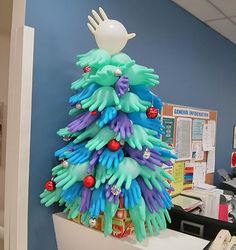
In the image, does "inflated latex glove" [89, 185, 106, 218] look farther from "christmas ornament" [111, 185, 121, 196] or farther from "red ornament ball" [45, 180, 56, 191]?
"red ornament ball" [45, 180, 56, 191]

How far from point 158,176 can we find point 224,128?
5.79 ft

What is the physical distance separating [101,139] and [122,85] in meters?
0.19

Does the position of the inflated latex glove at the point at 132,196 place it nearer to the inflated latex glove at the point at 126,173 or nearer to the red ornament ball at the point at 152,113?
the inflated latex glove at the point at 126,173

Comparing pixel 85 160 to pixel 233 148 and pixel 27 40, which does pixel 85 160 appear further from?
pixel 233 148

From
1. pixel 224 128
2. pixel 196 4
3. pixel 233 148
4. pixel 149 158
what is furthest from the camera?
pixel 233 148

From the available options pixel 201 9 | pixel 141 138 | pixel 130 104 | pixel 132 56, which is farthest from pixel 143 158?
pixel 201 9

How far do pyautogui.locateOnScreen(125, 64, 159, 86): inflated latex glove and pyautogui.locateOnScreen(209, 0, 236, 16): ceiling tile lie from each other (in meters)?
1.16

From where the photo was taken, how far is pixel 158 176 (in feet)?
3.22

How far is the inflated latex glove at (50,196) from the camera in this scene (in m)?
1.03

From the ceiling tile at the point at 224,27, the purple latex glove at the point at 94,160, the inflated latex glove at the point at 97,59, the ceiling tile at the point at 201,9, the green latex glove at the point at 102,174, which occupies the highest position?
the ceiling tile at the point at 224,27

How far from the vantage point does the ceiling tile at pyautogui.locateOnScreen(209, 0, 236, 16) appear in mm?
1806

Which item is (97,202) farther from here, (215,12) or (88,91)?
(215,12)

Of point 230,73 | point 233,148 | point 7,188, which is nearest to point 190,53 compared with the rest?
point 230,73

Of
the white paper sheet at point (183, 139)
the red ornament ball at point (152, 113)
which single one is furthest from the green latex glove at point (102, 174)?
the white paper sheet at point (183, 139)
